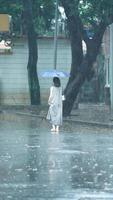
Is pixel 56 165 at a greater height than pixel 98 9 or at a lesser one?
lesser

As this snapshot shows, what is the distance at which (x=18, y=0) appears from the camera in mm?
42281

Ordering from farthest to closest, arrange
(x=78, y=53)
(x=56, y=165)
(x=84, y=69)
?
(x=78, y=53) → (x=84, y=69) → (x=56, y=165)

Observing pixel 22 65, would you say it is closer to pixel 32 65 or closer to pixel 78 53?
pixel 32 65

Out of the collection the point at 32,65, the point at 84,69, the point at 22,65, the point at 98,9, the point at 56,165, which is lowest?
the point at 22,65

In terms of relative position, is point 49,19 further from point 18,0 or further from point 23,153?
point 23,153

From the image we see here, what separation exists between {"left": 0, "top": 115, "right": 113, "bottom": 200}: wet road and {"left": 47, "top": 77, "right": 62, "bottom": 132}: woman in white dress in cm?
73

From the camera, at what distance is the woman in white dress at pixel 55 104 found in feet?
83.8

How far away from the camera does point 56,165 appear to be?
14.8m

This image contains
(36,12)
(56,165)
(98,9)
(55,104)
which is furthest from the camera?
(36,12)

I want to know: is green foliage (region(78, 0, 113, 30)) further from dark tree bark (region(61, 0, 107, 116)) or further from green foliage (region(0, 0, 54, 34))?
green foliage (region(0, 0, 54, 34))

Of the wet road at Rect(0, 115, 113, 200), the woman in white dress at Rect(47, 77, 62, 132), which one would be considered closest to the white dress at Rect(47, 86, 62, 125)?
the woman in white dress at Rect(47, 77, 62, 132)

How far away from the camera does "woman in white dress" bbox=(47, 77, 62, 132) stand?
25.5 m

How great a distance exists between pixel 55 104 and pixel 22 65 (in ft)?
63.2

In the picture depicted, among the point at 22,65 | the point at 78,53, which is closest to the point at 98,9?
the point at 78,53
